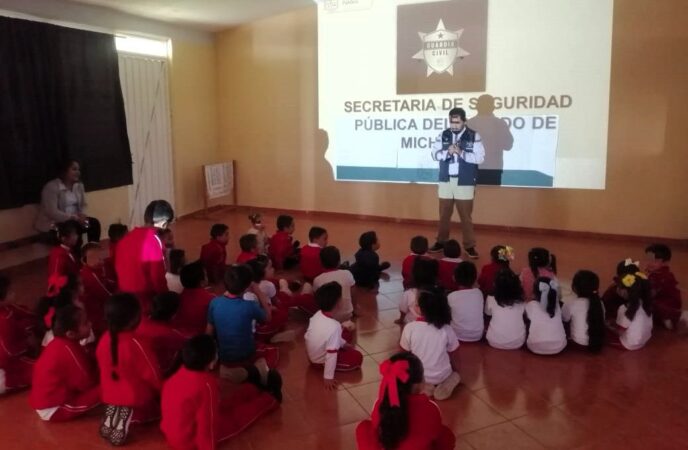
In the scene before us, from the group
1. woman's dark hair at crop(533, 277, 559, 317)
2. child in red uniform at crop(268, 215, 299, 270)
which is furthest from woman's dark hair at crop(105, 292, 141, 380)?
child in red uniform at crop(268, 215, 299, 270)

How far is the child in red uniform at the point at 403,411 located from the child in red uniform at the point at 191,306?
170 centimetres

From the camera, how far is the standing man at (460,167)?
17.8 ft

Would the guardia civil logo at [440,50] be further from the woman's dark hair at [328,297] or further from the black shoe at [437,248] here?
the woman's dark hair at [328,297]

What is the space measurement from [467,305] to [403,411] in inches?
65.4

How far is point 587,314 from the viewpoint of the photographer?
3367mm

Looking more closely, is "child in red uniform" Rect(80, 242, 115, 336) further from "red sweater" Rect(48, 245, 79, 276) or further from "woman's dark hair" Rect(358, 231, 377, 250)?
"woman's dark hair" Rect(358, 231, 377, 250)

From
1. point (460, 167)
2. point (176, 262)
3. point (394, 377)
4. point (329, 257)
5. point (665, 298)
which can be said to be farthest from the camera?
point (460, 167)

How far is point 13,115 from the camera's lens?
5152mm

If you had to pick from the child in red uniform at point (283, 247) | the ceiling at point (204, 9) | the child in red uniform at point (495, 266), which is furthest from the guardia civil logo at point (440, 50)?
the child in red uniform at point (495, 266)

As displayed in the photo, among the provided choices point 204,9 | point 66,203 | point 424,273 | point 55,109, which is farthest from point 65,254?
point 204,9

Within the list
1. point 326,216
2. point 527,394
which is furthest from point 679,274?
point 326,216

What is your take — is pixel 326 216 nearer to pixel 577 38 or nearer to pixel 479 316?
pixel 577 38

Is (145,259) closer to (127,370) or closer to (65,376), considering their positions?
(65,376)

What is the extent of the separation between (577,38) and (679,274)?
98.9 inches
